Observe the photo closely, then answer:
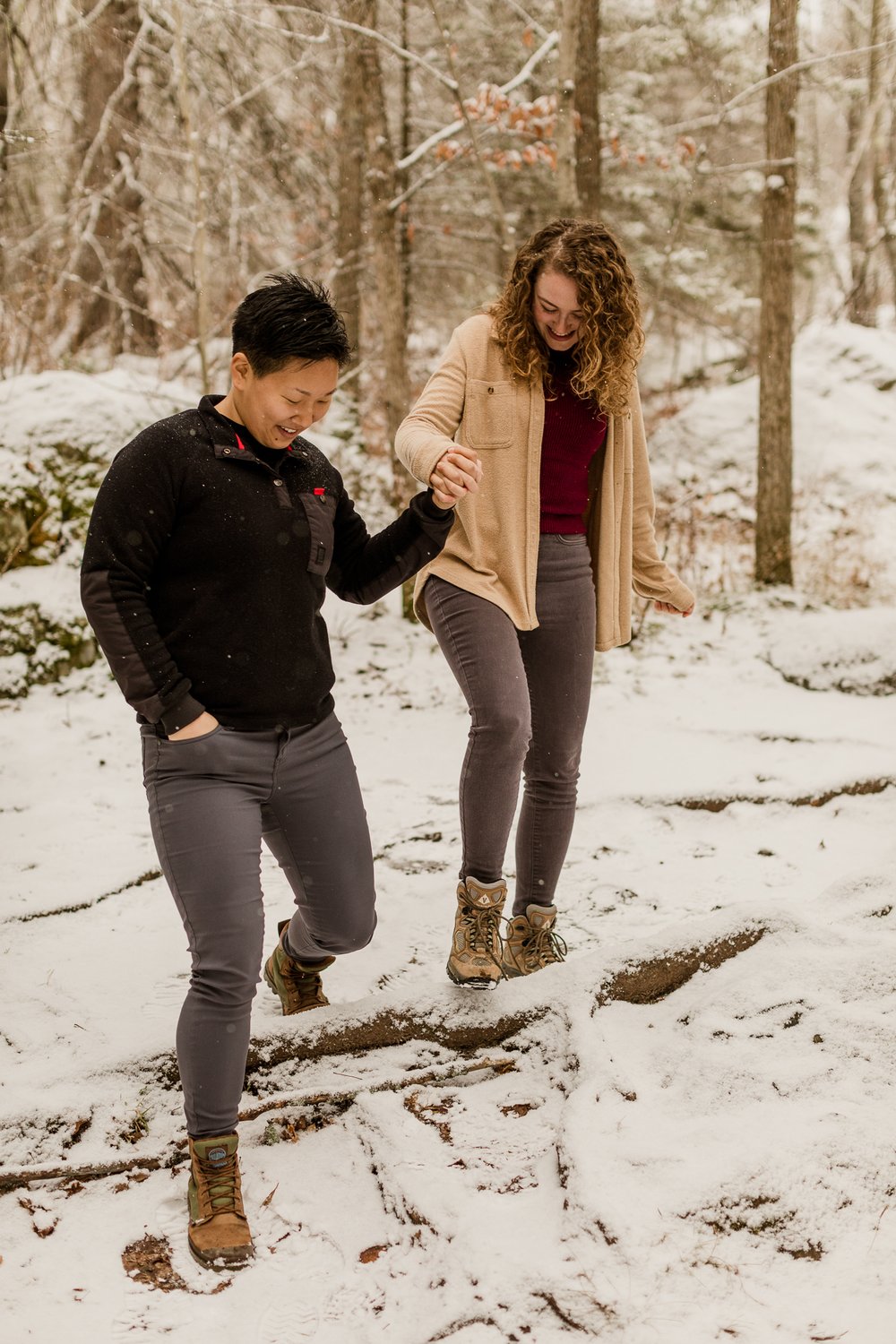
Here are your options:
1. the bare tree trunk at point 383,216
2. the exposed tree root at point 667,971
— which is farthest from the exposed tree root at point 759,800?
the bare tree trunk at point 383,216

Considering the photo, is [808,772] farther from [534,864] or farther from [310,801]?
[310,801]

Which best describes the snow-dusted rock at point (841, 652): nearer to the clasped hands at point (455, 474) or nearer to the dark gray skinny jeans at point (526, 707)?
the dark gray skinny jeans at point (526, 707)

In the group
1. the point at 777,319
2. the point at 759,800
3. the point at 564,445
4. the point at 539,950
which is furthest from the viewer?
the point at 777,319

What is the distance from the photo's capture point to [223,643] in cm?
240

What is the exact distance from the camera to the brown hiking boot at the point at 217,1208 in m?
2.33

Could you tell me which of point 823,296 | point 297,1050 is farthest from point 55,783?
point 823,296

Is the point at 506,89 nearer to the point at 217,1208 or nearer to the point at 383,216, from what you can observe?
the point at 383,216

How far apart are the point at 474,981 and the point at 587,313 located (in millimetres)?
1989

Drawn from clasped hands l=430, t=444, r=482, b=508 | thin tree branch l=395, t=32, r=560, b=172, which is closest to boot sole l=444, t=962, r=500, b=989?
clasped hands l=430, t=444, r=482, b=508

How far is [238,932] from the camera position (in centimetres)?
233

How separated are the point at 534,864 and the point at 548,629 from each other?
2.59ft

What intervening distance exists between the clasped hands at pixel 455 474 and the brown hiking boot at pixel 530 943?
4.80 feet

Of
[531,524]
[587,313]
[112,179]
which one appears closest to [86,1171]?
[531,524]

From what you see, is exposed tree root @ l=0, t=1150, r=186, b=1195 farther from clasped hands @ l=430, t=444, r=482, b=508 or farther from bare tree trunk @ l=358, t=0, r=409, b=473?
bare tree trunk @ l=358, t=0, r=409, b=473
